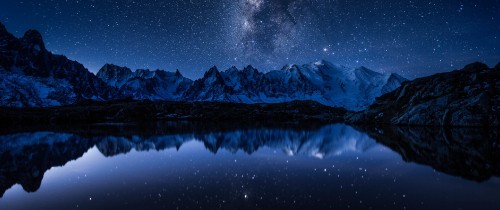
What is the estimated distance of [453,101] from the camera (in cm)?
10094

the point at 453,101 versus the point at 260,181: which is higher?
the point at 453,101

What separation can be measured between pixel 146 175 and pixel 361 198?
66.9ft

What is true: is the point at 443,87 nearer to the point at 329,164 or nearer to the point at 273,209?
the point at 329,164

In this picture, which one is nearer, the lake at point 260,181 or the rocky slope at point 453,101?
the lake at point 260,181

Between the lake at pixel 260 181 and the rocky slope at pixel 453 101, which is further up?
the rocky slope at pixel 453 101

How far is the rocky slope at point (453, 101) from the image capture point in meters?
A: 91.3

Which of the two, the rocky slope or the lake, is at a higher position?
the rocky slope

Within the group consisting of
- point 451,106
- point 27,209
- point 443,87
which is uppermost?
point 443,87

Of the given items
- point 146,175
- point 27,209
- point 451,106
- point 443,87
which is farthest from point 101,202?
point 443,87

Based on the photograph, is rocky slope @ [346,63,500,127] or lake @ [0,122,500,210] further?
rocky slope @ [346,63,500,127]

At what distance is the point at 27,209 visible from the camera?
19938 mm

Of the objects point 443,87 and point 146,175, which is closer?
point 146,175

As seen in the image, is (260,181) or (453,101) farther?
(453,101)

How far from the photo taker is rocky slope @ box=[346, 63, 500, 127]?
9129 cm
